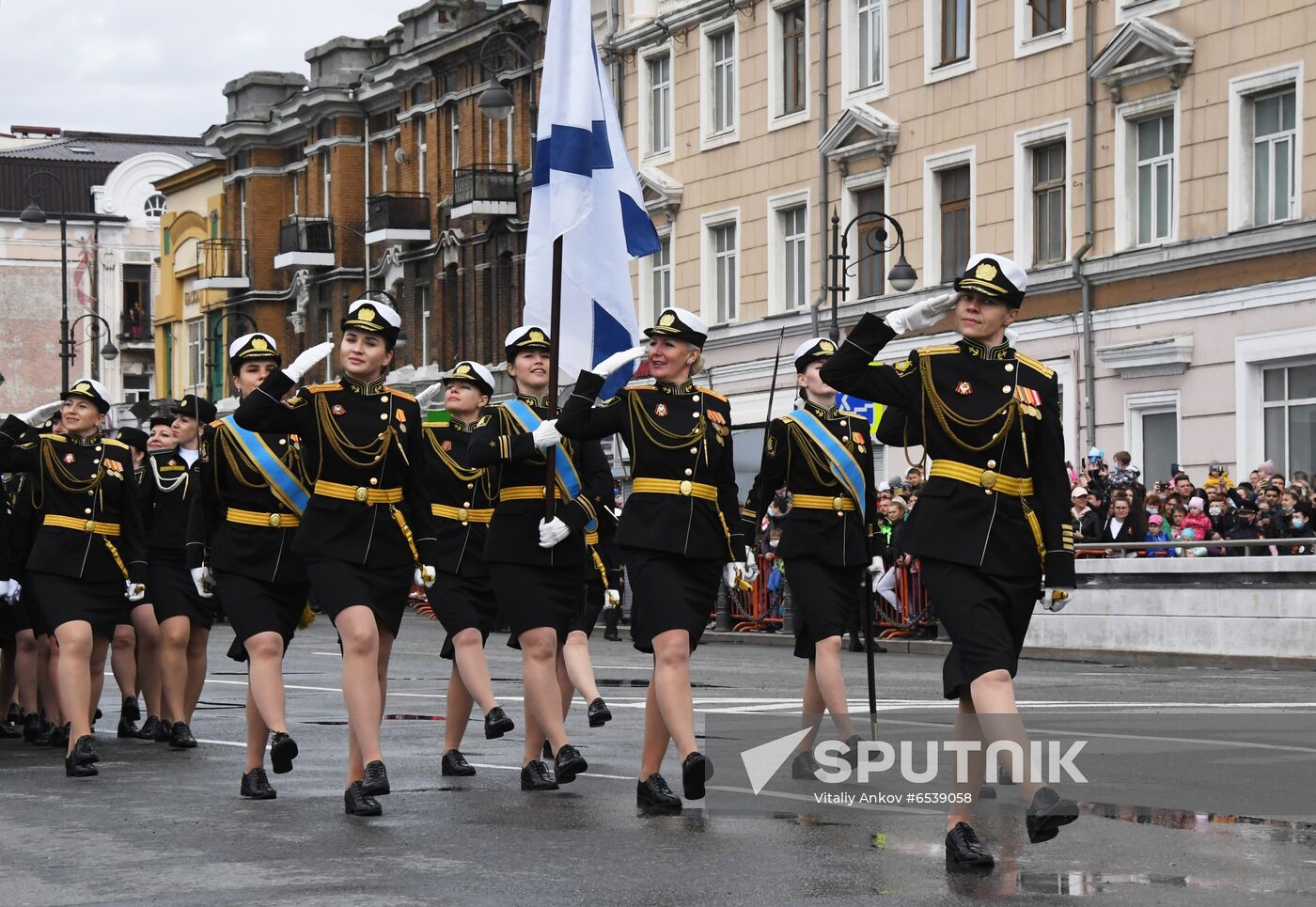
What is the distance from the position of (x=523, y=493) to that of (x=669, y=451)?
3.66 ft

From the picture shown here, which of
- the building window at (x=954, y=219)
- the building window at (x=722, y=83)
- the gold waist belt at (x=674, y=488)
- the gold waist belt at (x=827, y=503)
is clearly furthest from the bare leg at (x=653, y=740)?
the building window at (x=722, y=83)

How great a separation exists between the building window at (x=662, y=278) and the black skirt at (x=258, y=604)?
30.6 meters

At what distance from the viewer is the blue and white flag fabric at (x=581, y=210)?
11852mm

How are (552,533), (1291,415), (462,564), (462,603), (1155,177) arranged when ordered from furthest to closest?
(1155,177)
(1291,415)
(462,564)
(462,603)
(552,533)

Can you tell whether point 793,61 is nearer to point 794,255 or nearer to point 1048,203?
point 794,255

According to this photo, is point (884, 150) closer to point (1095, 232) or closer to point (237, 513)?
point (1095, 232)

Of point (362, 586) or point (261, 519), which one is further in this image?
point (261, 519)

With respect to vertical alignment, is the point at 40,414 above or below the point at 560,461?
above

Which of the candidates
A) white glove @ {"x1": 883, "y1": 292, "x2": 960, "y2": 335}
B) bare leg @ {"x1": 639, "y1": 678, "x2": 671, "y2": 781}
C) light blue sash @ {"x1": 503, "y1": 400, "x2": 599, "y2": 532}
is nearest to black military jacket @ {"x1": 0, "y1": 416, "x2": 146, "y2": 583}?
light blue sash @ {"x1": 503, "y1": 400, "x2": 599, "y2": 532}

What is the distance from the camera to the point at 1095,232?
99.2 ft

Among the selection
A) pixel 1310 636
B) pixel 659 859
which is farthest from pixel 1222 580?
pixel 659 859

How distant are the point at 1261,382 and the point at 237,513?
760 inches

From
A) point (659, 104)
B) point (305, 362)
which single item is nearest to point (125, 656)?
point (305, 362)

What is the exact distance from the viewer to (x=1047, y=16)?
31156 mm
